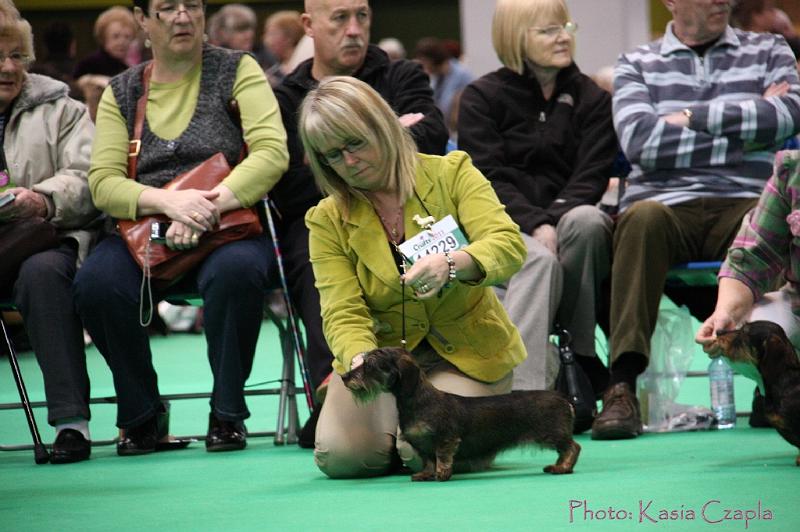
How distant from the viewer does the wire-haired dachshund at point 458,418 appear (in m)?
3.27

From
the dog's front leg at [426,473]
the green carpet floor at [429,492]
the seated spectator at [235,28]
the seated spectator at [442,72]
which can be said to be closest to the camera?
the green carpet floor at [429,492]

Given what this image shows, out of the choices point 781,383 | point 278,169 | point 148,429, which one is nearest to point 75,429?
point 148,429

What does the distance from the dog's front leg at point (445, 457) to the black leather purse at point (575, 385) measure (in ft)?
3.61

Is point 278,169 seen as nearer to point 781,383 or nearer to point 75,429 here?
point 75,429

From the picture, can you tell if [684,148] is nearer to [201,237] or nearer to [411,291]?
[411,291]

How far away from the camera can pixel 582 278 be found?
4520 mm

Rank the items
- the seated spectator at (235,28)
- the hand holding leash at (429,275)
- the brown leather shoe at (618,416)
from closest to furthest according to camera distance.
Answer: the hand holding leash at (429,275) < the brown leather shoe at (618,416) < the seated spectator at (235,28)

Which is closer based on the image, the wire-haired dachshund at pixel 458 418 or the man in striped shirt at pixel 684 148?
the wire-haired dachshund at pixel 458 418

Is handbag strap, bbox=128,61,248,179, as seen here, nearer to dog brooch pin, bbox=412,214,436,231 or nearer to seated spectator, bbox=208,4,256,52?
dog brooch pin, bbox=412,214,436,231

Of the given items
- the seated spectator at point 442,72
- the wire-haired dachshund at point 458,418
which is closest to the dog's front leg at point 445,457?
the wire-haired dachshund at point 458,418

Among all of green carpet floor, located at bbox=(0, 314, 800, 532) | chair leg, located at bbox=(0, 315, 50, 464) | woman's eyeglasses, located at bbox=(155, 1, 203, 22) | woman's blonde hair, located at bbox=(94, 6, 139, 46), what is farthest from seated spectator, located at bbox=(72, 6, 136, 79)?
green carpet floor, located at bbox=(0, 314, 800, 532)

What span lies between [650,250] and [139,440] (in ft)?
6.14

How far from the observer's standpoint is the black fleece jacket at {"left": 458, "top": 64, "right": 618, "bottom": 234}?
4738mm

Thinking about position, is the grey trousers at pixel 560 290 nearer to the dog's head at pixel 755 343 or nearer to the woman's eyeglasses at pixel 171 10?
the dog's head at pixel 755 343
